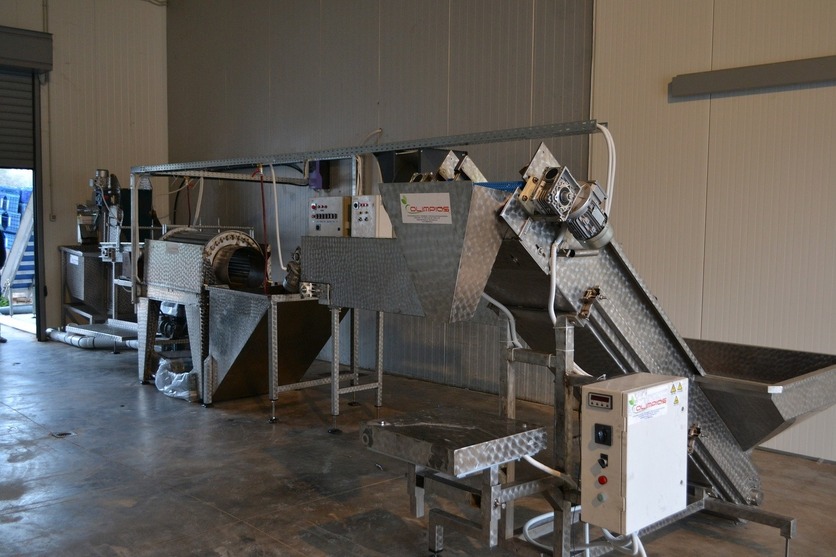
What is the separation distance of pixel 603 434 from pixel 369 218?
3.11 metres

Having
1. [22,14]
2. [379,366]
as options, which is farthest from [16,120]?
[379,366]

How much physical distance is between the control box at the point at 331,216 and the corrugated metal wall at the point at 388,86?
1.25 m

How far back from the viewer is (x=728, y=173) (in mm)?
4637

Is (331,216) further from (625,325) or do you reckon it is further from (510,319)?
(625,325)

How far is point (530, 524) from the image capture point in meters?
2.93

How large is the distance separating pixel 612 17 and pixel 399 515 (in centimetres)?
371

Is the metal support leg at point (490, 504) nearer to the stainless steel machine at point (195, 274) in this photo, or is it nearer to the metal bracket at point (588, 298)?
the metal bracket at point (588, 298)

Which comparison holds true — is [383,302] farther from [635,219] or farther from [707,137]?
[707,137]

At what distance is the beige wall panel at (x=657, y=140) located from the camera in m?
4.77

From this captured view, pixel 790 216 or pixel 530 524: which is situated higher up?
pixel 790 216

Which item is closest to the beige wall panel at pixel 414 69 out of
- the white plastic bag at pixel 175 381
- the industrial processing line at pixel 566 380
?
the white plastic bag at pixel 175 381

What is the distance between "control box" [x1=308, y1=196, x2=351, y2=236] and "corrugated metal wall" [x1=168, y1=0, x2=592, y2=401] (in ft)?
4.11

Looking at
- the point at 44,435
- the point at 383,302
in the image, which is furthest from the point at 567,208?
the point at 44,435

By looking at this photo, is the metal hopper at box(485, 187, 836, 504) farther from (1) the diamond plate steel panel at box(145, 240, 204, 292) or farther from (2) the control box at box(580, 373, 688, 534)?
(1) the diamond plate steel panel at box(145, 240, 204, 292)
